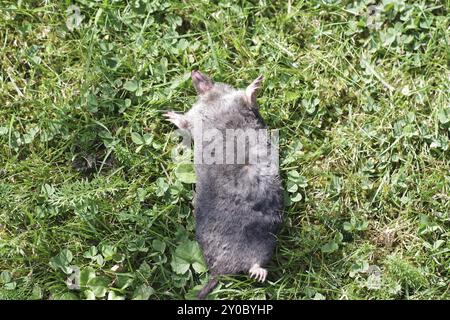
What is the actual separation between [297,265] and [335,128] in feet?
3.22

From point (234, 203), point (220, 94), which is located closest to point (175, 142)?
point (220, 94)

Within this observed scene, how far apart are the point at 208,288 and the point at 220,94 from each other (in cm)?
126

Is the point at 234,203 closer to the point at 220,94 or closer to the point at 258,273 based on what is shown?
the point at 258,273

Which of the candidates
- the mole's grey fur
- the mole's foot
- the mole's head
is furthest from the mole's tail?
the mole's head

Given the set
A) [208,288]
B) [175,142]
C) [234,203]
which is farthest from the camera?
[175,142]

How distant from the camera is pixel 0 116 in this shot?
429cm

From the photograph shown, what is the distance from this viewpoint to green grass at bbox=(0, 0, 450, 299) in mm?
4043

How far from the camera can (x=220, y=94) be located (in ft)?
13.0

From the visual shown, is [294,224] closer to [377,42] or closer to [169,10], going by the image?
[377,42]

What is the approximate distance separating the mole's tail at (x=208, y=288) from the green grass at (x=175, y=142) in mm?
72

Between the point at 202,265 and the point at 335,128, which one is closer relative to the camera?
the point at 202,265
